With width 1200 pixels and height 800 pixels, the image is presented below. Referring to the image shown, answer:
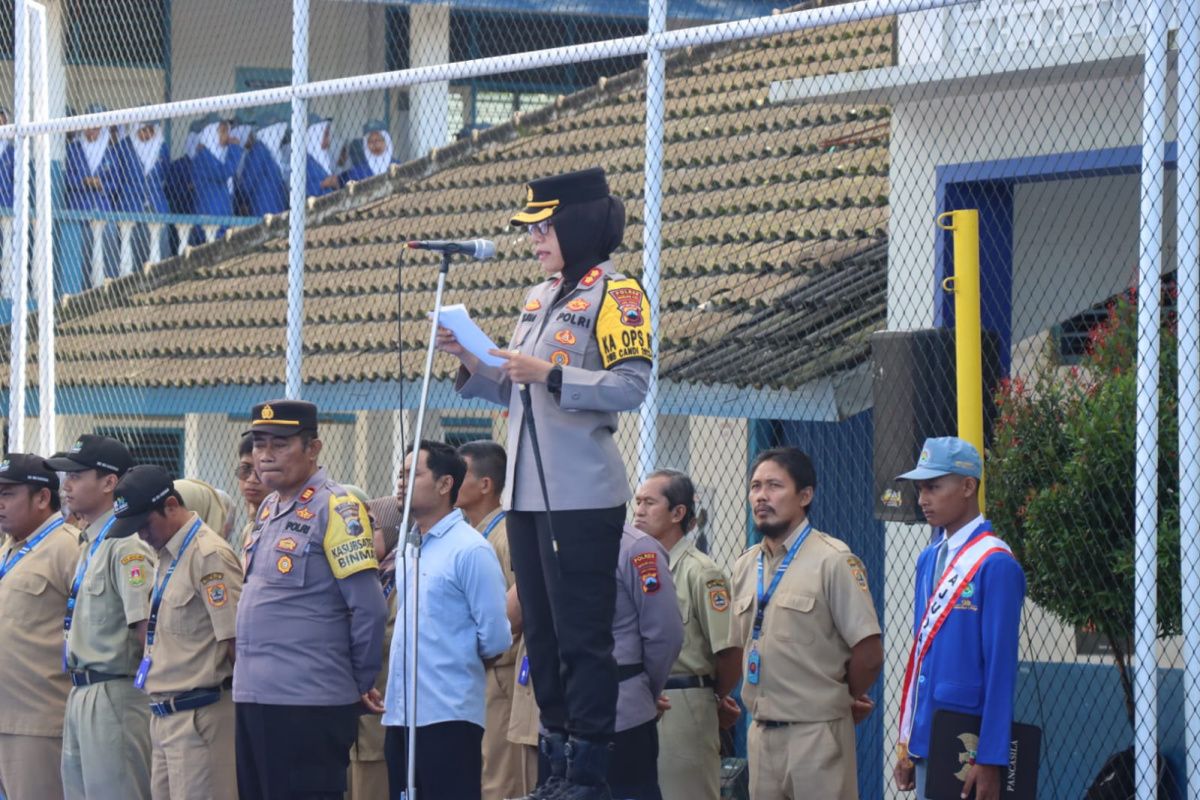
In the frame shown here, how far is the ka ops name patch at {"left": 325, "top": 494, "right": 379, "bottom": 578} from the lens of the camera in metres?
6.93

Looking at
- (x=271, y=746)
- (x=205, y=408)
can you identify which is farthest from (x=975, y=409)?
(x=205, y=408)

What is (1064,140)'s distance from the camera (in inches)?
336

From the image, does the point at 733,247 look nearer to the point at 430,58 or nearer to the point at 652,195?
the point at 430,58

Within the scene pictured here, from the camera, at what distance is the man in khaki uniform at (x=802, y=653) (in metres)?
6.94

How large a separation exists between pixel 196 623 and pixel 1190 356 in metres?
3.78

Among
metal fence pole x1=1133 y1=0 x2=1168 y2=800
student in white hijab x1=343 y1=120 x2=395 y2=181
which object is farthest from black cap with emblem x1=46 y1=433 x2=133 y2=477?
student in white hijab x1=343 y1=120 x2=395 y2=181

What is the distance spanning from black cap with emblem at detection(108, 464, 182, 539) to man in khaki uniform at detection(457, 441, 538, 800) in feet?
3.84

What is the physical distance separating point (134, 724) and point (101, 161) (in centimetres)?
541

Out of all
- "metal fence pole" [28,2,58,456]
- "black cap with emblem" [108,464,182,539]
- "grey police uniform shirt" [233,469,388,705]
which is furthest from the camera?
"metal fence pole" [28,2,58,456]

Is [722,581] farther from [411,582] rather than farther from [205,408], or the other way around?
[205,408]

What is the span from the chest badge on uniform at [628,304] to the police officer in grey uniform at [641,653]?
126cm

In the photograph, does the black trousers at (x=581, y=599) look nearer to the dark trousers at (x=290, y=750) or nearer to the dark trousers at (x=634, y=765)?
the dark trousers at (x=634, y=765)

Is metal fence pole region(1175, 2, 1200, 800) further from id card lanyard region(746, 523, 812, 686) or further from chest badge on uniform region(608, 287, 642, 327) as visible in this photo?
chest badge on uniform region(608, 287, 642, 327)

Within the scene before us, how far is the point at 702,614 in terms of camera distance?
7512 mm
